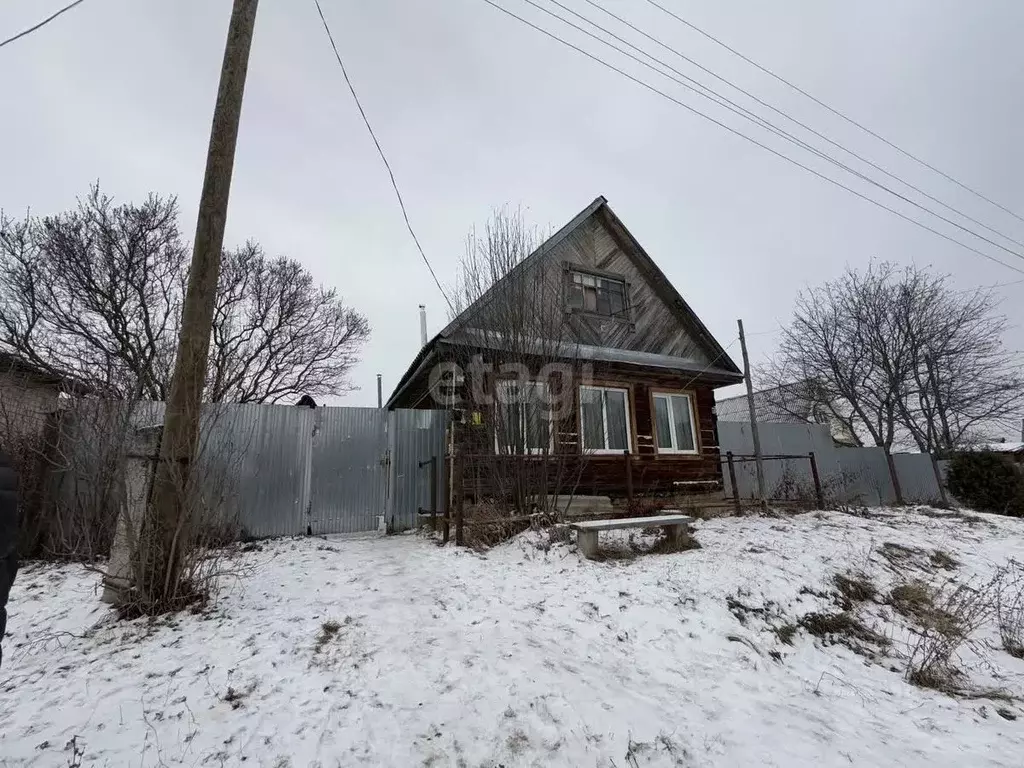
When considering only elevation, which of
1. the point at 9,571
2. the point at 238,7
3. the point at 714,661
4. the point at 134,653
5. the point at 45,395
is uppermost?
the point at 238,7

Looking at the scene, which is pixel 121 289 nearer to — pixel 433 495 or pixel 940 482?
pixel 433 495

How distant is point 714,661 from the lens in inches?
149

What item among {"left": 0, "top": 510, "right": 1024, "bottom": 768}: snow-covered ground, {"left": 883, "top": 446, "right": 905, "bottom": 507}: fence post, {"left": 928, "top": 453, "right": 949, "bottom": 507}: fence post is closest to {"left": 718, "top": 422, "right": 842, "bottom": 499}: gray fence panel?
{"left": 883, "top": 446, "right": 905, "bottom": 507}: fence post

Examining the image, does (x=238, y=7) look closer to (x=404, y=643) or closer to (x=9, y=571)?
(x=9, y=571)

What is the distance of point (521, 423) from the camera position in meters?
7.72

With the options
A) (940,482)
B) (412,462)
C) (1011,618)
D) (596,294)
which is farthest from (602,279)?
(940,482)

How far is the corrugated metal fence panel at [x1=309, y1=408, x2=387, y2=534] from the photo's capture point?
28.3ft

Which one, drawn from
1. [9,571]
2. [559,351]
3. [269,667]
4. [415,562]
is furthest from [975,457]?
[9,571]

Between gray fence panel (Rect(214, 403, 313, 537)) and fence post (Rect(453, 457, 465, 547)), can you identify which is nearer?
fence post (Rect(453, 457, 465, 547))

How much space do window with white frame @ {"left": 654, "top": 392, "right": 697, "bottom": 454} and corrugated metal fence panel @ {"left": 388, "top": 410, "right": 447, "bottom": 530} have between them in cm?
506

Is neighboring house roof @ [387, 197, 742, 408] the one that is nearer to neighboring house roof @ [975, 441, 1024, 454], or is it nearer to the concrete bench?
the concrete bench

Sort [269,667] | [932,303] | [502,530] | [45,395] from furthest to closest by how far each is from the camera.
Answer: [932,303] < [45,395] < [502,530] < [269,667]

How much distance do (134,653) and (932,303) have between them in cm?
2399
